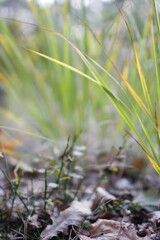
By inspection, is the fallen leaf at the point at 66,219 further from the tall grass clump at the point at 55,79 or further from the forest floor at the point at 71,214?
the tall grass clump at the point at 55,79

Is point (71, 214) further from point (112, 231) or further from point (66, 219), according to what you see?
point (112, 231)

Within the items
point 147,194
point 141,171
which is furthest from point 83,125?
point 147,194

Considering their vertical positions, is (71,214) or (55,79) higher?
(55,79)

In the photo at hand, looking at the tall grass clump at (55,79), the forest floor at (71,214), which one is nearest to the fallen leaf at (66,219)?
the forest floor at (71,214)

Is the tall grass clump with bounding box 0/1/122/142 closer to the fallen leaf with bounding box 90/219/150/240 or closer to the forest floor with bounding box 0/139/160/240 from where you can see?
the forest floor with bounding box 0/139/160/240

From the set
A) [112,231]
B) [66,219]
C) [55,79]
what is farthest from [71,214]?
[55,79]

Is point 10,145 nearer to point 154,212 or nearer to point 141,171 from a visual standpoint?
point 141,171

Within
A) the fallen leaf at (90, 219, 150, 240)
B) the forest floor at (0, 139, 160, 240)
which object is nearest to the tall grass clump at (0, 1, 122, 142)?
the forest floor at (0, 139, 160, 240)

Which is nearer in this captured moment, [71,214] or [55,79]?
[71,214]

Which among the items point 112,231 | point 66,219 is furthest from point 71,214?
point 112,231
